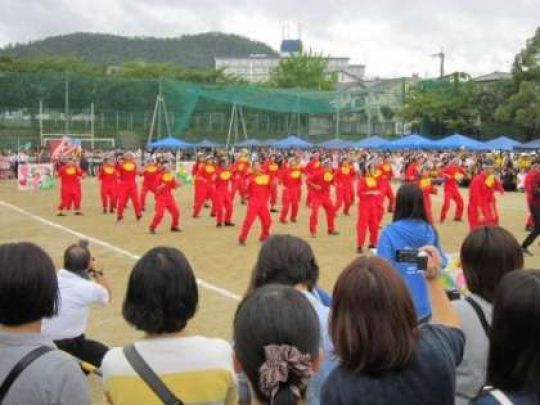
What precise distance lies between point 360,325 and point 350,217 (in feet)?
55.1

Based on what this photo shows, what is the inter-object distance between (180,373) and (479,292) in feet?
4.35

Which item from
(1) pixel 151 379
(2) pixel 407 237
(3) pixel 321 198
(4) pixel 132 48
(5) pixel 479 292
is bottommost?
(3) pixel 321 198

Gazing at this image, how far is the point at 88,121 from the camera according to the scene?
39.4m

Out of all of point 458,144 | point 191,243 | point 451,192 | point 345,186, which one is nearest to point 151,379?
point 191,243

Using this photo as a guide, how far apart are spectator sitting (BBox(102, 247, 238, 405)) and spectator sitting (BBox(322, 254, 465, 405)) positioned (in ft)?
1.47

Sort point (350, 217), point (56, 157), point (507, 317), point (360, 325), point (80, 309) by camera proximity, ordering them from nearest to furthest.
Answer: point (507, 317), point (360, 325), point (80, 309), point (350, 217), point (56, 157)

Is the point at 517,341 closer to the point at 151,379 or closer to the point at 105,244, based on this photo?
the point at 151,379

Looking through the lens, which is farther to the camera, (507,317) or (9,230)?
(9,230)

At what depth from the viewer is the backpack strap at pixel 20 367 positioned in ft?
8.17

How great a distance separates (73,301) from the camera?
5160mm

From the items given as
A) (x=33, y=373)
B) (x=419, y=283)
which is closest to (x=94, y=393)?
(x=419, y=283)

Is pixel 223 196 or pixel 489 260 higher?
pixel 489 260

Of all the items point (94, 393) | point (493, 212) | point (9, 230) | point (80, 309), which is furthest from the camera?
point (9, 230)

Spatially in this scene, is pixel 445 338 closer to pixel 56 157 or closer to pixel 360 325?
pixel 360 325
